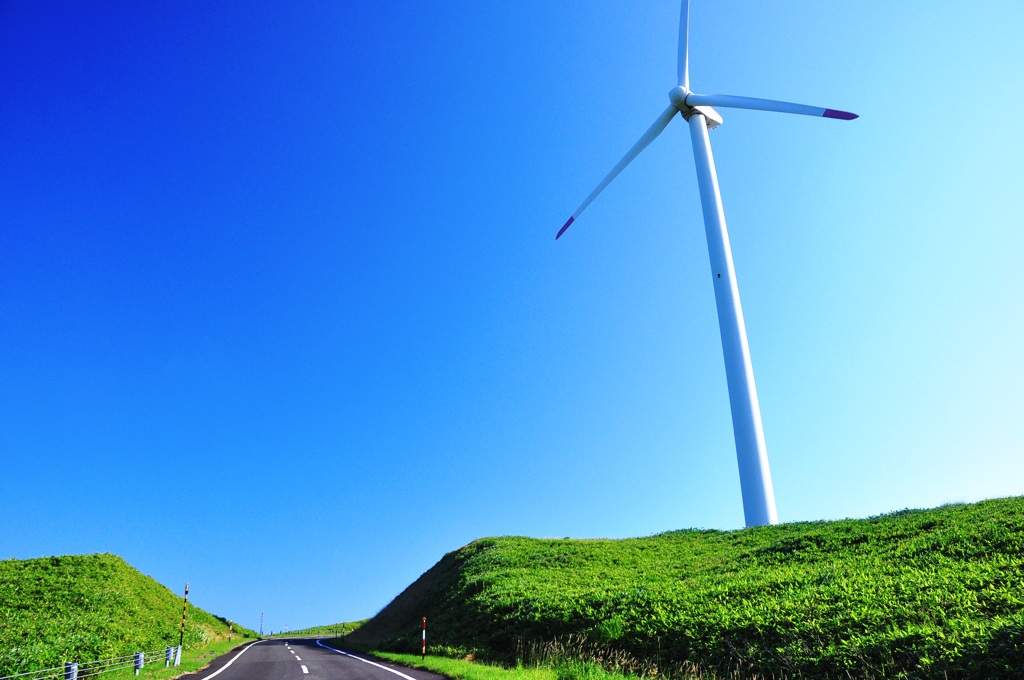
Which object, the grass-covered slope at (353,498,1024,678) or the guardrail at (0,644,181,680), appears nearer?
the grass-covered slope at (353,498,1024,678)

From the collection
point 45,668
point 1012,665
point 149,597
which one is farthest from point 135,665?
point 149,597

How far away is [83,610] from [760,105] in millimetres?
54838

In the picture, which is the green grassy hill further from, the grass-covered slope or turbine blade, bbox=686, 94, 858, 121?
turbine blade, bbox=686, 94, 858, 121

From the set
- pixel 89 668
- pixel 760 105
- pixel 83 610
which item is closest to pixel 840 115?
pixel 760 105

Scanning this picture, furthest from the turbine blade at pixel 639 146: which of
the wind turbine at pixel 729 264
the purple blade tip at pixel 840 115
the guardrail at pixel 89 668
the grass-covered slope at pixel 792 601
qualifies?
the guardrail at pixel 89 668

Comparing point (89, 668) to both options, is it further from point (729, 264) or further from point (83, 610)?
point (729, 264)

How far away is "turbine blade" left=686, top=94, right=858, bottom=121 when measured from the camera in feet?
108

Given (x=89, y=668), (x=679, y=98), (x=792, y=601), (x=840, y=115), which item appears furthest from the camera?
(x=679, y=98)

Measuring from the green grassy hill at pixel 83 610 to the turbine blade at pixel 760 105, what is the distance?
43877mm

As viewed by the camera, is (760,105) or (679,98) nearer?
(760,105)

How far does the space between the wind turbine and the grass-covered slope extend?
340 centimetres

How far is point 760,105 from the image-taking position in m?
36.2

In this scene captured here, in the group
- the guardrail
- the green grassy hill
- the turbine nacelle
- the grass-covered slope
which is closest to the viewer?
the grass-covered slope

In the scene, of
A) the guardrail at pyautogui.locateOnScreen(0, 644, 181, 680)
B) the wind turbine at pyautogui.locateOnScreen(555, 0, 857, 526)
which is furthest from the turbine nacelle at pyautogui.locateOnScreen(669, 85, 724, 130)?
the guardrail at pyautogui.locateOnScreen(0, 644, 181, 680)
